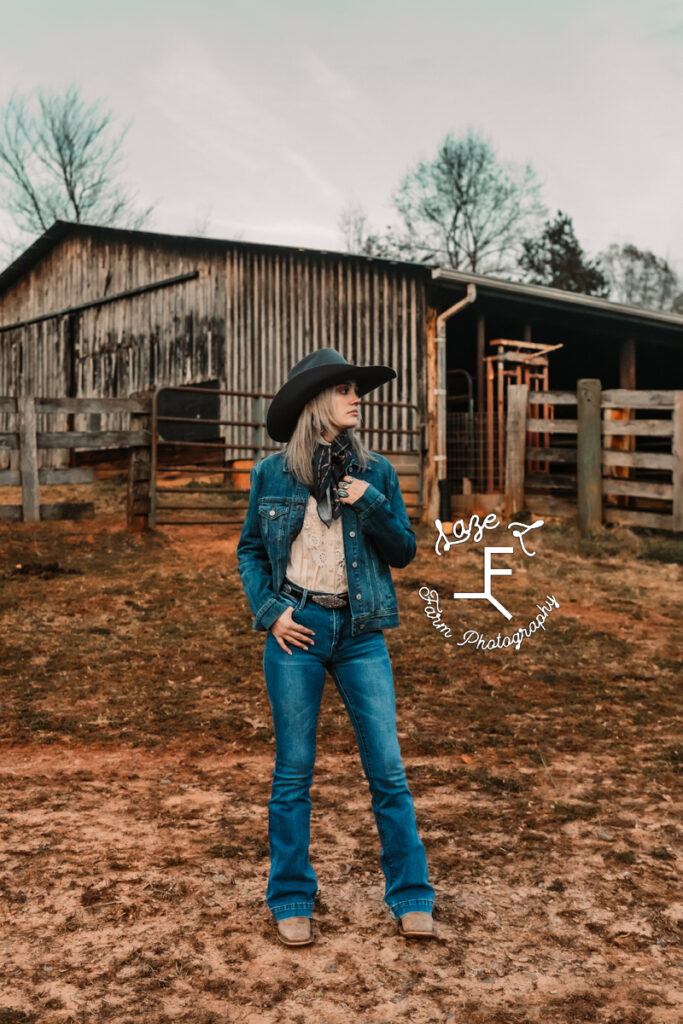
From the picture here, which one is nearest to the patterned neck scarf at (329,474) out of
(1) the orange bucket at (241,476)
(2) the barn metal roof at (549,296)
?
(2) the barn metal roof at (549,296)

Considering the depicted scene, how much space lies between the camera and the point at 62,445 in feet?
33.0

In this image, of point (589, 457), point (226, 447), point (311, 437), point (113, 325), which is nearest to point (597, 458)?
point (589, 457)

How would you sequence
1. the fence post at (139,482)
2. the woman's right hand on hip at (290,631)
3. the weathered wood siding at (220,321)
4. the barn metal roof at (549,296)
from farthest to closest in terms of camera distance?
the weathered wood siding at (220,321) < the barn metal roof at (549,296) < the fence post at (139,482) < the woman's right hand on hip at (290,631)

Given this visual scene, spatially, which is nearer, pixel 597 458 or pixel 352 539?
pixel 352 539

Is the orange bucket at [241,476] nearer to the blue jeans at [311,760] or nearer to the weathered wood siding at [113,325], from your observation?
the weathered wood siding at [113,325]

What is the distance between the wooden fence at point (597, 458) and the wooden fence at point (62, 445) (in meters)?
4.78

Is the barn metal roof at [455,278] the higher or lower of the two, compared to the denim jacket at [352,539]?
higher

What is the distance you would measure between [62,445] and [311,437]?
753cm

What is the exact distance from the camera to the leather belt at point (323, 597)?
303cm

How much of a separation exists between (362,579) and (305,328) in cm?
1154

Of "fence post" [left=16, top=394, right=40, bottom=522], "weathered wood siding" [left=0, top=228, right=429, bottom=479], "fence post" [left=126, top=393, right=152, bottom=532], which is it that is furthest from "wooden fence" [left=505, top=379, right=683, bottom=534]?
"fence post" [left=16, top=394, right=40, bottom=522]

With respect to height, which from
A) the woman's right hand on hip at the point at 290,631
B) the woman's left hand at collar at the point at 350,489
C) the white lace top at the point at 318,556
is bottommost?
the woman's right hand on hip at the point at 290,631

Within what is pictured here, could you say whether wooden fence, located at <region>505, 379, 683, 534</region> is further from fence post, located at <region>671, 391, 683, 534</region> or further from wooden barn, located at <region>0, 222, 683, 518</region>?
wooden barn, located at <region>0, 222, 683, 518</region>

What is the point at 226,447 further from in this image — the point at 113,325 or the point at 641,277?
the point at 641,277
